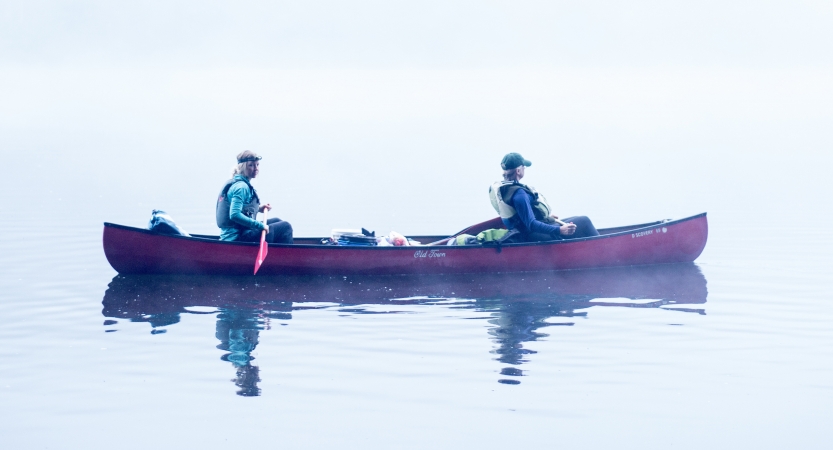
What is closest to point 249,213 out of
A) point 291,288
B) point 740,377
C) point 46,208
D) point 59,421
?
point 291,288

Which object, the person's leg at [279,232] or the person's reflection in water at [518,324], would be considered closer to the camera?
the person's reflection in water at [518,324]

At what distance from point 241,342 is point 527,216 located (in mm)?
4654

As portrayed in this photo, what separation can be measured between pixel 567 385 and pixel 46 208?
23139 mm

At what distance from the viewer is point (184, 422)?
618 centimetres

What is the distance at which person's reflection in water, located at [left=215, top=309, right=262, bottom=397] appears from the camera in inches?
280

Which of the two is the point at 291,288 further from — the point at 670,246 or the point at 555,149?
the point at 555,149

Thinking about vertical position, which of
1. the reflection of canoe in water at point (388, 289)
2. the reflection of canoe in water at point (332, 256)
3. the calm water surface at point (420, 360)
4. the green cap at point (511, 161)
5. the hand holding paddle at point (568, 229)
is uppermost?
the green cap at point (511, 161)

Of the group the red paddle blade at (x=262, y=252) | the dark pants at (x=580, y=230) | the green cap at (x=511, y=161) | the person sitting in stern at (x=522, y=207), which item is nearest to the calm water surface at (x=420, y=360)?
the red paddle blade at (x=262, y=252)

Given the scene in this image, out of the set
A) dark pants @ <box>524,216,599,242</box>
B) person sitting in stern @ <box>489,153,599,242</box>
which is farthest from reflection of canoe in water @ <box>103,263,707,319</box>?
person sitting in stern @ <box>489,153,599,242</box>

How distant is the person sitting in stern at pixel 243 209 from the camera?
37.3 ft

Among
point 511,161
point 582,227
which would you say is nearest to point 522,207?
point 511,161

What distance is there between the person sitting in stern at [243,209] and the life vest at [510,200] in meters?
2.77

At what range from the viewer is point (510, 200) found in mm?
11906

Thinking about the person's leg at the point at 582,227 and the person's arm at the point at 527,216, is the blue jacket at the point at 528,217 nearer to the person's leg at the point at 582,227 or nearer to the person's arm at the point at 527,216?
the person's arm at the point at 527,216
